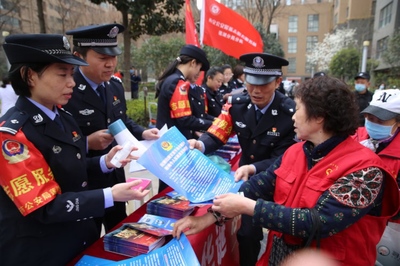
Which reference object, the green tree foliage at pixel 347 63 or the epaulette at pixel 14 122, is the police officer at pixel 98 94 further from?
the green tree foliage at pixel 347 63

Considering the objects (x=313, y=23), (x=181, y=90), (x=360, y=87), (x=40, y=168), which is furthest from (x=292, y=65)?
(x=40, y=168)

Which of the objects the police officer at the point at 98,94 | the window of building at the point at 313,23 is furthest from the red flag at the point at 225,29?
the window of building at the point at 313,23

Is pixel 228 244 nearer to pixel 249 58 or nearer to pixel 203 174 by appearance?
pixel 203 174

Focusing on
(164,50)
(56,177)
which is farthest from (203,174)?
(164,50)

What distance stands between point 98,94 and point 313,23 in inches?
1930

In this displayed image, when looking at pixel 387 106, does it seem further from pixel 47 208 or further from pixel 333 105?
pixel 47 208

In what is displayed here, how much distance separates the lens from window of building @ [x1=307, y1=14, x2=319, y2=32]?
4456 centimetres

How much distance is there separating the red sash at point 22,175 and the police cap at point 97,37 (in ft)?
3.10

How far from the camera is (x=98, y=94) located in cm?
222

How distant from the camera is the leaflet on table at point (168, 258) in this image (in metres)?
1.33

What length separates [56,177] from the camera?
1344 millimetres

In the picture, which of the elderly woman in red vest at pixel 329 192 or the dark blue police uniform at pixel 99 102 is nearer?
the elderly woman in red vest at pixel 329 192

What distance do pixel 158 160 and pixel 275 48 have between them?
23.3 metres

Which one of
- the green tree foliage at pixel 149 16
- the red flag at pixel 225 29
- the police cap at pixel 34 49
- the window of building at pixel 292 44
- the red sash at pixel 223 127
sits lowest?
the red sash at pixel 223 127
